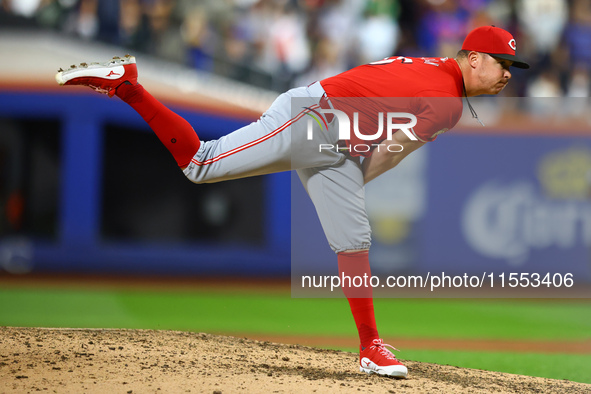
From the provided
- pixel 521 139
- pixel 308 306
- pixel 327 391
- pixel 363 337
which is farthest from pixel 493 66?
pixel 521 139

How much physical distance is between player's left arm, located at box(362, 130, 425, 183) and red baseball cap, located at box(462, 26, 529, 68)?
55cm

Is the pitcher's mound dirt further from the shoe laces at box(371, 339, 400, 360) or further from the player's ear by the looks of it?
the player's ear

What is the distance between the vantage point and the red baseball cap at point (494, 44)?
3.40 m

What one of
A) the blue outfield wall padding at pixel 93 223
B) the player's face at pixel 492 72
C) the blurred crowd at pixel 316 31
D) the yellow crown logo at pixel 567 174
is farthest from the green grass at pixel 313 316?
the blurred crowd at pixel 316 31

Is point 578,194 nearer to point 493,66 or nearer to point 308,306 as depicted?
point 308,306

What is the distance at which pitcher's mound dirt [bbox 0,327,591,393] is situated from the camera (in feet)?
10.2

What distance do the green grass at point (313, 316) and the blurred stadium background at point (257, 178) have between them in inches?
2.8

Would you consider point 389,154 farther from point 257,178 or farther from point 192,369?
point 257,178

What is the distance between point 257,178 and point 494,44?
7574 millimetres

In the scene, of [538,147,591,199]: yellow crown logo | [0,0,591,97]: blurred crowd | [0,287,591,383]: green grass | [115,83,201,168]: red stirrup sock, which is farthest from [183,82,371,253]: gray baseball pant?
[0,0,591,97]: blurred crowd

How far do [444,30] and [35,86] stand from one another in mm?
6224

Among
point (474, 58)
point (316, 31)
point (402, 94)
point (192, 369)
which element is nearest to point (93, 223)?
point (316, 31)

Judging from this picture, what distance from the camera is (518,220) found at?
859cm

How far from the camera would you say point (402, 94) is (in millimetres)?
3383
